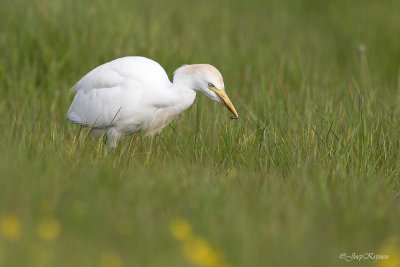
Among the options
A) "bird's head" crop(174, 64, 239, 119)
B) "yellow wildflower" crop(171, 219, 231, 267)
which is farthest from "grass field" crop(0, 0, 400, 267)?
"bird's head" crop(174, 64, 239, 119)

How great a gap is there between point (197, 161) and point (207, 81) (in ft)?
2.06

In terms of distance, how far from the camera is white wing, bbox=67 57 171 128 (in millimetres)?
4457

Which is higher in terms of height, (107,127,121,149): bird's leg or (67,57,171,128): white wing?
(67,57,171,128): white wing

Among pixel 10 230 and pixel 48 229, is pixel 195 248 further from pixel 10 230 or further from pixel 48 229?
pixel 10 230

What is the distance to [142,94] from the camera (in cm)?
446

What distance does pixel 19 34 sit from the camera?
654 cm

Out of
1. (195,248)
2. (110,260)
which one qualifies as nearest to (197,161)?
(195,248)

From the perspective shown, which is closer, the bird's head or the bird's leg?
the bird's head

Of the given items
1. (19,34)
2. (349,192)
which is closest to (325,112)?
(349,192)

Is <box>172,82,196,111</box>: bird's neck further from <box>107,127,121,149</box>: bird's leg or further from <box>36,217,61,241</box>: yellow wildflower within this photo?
<box>36,217,61,241</box>: yellow wildflower

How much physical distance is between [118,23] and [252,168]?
3.54m

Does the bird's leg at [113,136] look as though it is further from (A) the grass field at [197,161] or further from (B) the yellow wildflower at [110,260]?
(B) the yellow wildflower at [110,260]

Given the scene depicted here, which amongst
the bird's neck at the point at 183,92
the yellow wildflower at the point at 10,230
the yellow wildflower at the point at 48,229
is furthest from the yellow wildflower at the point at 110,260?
the bird's neck at the point at 183,92

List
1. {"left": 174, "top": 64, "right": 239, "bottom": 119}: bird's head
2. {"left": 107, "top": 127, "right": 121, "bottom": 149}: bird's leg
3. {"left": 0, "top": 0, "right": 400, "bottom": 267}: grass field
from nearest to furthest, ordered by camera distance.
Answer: {"left": 0, "top": 0, "right": 400, "bottom": 267}: grass field, {"left": 174, "top": 64, "right": 239, "bottom": 119}: bird's head, {"left": 107, "top": 127, "right": 121, "bottom": 149}: bird's leg
